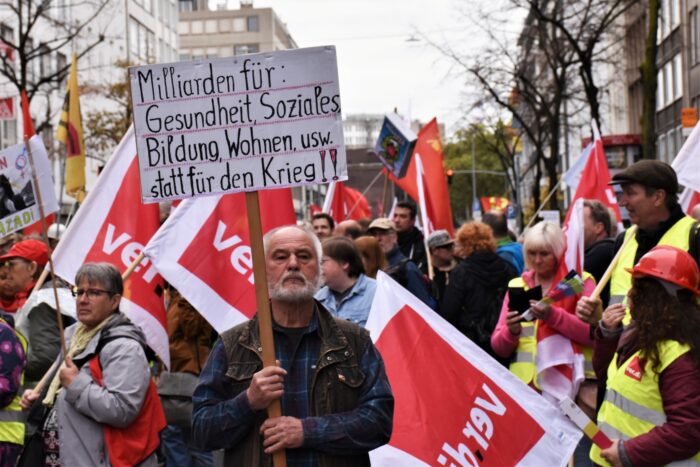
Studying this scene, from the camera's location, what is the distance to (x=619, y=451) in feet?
15.3

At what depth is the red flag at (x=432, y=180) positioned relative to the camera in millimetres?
13578

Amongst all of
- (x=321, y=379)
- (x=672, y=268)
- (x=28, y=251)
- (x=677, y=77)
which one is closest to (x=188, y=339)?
(x=28, y=251)

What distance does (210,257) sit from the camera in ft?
25.1

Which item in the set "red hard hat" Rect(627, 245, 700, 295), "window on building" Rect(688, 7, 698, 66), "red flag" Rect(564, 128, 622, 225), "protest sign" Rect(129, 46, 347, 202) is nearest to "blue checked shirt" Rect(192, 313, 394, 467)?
"protest sign" Rect(129, 46, 347, 202)

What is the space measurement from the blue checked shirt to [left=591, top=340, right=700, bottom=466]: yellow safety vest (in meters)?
0.98

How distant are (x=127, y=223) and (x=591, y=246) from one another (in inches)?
124

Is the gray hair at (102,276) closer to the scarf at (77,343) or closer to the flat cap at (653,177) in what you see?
the scarf at (77,343)

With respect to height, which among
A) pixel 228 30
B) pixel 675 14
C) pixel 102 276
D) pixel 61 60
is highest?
pixel 228 30

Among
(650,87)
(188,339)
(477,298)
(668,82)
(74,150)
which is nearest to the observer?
(188,339)

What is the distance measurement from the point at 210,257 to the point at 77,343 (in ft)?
5.22

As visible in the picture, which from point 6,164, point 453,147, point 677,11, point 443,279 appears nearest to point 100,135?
point 677,11

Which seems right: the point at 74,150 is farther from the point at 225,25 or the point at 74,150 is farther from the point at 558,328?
the point at 225,25

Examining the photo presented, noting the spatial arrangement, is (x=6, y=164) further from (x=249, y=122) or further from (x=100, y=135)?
(x=100, y=135)

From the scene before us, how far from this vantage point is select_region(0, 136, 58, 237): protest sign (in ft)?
23.7
